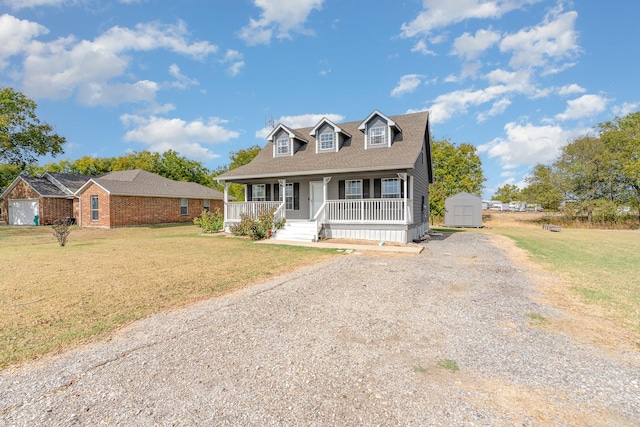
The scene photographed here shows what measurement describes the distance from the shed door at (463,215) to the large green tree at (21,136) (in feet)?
141

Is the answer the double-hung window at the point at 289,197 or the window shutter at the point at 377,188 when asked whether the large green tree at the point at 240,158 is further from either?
the window shutter at the point at 377,188

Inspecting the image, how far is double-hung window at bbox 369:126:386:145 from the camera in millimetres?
16078

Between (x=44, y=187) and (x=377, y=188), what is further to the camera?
(x=44, y=187)

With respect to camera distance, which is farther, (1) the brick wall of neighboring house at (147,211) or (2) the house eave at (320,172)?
(1) the brick wall of neighboring house at (147,211)

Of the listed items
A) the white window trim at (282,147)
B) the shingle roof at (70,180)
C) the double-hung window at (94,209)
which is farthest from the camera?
the shingle roof at (70,180)

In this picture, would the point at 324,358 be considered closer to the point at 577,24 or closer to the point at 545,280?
the point at 545,280

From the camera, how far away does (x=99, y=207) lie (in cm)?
2347

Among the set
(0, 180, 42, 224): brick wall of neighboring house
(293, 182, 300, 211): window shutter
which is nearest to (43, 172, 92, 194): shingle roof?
(0, 180, 42, 224): brick wall of neighboring house

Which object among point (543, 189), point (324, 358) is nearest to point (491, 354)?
point (324, 358)

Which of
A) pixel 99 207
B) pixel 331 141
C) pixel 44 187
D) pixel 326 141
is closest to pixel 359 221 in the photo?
pixel 331 141

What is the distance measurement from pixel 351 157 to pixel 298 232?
4.80 meters

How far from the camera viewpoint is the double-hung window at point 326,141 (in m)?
17.3

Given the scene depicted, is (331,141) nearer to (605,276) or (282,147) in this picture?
(282,147)

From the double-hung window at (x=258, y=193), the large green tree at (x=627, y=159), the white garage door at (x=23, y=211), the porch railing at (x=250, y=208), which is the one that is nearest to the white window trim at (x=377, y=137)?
the porch railing at (x=250, y=208)
